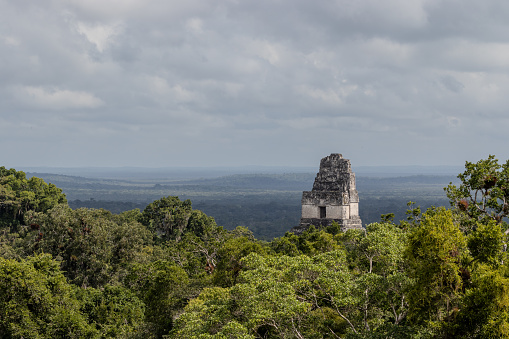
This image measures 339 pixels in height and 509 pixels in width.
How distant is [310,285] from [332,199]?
18.5 m

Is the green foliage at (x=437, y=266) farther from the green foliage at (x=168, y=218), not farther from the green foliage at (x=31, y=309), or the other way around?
the green foliage at (x=168, y=218)

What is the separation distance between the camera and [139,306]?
26688 mm

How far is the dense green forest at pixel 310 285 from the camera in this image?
35.8 feet

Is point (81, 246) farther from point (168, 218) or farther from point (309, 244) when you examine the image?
point (309, 244)

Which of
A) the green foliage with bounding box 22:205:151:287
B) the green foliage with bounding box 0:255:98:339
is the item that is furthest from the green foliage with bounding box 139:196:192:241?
the green foliage with bounding box 0:255:98:339

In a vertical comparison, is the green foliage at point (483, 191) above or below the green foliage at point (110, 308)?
above

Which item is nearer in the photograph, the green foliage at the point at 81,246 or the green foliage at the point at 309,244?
the green foliage at the point at 309,244

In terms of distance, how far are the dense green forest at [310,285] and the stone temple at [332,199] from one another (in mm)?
4380

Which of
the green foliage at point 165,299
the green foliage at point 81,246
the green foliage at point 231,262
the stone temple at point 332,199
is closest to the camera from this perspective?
the green foliage at point 165,299

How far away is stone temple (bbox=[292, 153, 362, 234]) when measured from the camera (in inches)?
1264

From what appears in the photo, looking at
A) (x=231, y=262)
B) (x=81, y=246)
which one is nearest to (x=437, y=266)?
(x=231, y=262)

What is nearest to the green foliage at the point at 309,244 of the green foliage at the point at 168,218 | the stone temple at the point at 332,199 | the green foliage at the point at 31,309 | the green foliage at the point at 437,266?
the stone temple at the point at 332,199

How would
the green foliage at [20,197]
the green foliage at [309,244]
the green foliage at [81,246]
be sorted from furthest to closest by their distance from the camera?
the green foliage at [20,197] < the green foliage at [81,246] < the green foliage at [309,244]

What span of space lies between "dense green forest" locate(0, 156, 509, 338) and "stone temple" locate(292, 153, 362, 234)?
4.38 m
